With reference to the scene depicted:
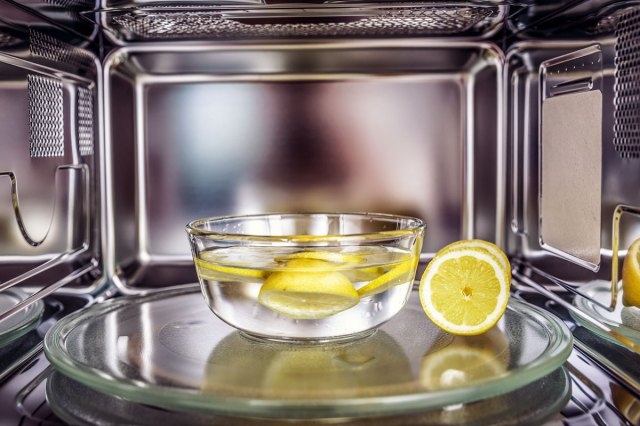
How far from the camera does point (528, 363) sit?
64cm

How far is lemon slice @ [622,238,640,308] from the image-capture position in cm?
73

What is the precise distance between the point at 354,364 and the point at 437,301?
6.0 inches

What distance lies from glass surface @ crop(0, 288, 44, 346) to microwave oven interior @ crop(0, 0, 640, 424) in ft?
0.06

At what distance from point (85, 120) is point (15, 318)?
32 cm

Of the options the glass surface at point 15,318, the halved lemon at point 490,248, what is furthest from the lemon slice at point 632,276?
the glass surface at point 15,318

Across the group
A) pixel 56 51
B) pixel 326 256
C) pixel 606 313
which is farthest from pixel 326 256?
pixel 56 51

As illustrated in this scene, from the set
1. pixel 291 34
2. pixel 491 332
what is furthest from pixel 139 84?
pixel 491 332

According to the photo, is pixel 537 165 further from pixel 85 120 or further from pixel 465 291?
pixel 85 120

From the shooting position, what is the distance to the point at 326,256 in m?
0.73

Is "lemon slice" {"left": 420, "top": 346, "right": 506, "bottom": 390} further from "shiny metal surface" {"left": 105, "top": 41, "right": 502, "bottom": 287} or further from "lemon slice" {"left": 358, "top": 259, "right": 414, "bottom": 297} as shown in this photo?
"shiny metal surface" {"left": 105, "top": 41, "right": 502, "bottom": 287}

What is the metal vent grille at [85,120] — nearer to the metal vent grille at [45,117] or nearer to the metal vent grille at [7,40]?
the metal vent grille at [45,117]

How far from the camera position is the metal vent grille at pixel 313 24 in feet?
2.81

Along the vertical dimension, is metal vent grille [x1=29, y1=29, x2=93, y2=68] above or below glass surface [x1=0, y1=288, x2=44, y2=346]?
above

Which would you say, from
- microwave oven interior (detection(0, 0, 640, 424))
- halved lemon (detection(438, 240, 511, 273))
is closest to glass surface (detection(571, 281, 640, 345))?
microwave oven interior (detection(0, 0, 640, 424))
